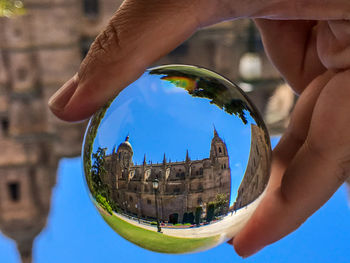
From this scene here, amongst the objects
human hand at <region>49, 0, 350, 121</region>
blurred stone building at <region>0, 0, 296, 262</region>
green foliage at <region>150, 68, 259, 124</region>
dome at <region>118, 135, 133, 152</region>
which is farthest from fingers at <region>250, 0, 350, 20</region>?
blurred stone building at <region>0, 0, 296, 262</region>

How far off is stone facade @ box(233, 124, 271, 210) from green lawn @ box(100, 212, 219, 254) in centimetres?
8

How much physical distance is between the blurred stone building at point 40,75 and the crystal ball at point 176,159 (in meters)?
5.18

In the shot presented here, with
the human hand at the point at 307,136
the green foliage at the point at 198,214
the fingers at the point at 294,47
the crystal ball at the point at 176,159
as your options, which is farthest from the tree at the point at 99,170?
the fingers at the point at 294,47

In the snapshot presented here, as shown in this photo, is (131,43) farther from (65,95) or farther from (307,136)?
(307,136)

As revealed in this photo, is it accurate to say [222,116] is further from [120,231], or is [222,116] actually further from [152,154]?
[120,231]

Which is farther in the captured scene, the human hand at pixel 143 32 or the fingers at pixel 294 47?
the fingers at pixel 294 47

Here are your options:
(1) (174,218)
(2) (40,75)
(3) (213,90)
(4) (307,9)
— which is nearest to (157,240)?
(1) (174,218)

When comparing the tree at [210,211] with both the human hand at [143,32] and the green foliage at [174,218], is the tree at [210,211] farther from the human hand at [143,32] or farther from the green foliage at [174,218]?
the human hand at [143,32]

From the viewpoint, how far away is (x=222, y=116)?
48 centimetres

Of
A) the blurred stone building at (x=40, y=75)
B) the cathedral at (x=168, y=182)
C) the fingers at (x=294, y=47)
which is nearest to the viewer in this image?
the cathedral at (x=168, y=182)

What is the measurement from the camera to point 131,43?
0.46 m

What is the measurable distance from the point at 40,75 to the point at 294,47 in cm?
578

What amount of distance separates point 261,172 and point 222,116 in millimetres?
97

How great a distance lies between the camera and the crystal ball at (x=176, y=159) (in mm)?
450
